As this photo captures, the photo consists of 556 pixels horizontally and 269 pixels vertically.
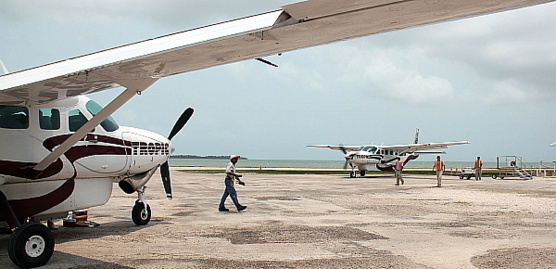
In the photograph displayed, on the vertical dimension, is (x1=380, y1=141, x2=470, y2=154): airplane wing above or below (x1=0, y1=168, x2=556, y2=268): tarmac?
above

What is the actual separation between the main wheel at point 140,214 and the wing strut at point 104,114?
129 inches

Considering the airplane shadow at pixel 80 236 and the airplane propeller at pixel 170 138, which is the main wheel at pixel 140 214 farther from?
the airplane propeller at pixel 170 138

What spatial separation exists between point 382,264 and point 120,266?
3562 millimetres

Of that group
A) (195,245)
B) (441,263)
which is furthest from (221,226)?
(441,263)

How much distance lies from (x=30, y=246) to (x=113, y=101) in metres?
2.27

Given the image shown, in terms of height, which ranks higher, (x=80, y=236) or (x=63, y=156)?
(x=63, y=156)

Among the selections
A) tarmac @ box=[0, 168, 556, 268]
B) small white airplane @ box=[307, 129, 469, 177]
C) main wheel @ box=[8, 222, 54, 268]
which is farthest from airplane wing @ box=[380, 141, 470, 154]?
main wheel @ box=[8, 222, 54, 268]

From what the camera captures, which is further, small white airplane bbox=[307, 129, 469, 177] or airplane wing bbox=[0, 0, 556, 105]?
small white airplane bbox=[307, 129, 469, 177]

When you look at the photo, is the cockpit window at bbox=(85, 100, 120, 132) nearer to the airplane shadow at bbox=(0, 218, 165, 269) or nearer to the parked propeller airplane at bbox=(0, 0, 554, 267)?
the parked propeller airplane at bbox=(0, 0, 554, 267)

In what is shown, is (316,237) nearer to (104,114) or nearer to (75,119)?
(104,114)

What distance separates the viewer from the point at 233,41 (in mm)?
4371

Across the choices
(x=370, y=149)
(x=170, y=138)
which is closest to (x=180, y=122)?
(x=170, y=138)

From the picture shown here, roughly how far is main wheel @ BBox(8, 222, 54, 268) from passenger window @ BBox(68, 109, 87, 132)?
6.53 ft

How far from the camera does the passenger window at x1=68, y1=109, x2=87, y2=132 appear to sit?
8086 millimetres
